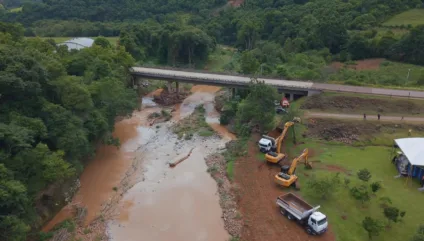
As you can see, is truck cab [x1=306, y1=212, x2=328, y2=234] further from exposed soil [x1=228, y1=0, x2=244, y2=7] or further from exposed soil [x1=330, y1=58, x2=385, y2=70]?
exposed soil [x1=228, y1=0, x2=244, y2=7]

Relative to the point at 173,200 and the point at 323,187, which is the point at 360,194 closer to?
the point at 323,187

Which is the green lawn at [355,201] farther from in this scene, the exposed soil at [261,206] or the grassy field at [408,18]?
the grassy field at [408,18]

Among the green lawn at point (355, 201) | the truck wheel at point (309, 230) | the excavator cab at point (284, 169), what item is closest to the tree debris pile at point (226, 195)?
the excavator cab at point (284, 169)

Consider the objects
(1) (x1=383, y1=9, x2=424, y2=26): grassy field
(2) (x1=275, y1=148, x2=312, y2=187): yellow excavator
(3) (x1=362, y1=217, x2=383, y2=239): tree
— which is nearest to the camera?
(3) (x1=362, y1=217, x2=383, y2=239): tree

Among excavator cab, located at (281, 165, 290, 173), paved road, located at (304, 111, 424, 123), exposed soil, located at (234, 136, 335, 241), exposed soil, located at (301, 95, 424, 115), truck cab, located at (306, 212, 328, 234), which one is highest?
exposed soil, located at (301, 95, 424, 115)

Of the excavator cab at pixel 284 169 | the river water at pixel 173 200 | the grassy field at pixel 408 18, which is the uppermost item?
the grassy field at pixel 408 18

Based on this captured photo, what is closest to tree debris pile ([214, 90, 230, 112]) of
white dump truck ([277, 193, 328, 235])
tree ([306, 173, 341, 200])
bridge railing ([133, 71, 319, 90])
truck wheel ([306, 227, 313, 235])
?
bridge railing ([133, 71, 319, 90])

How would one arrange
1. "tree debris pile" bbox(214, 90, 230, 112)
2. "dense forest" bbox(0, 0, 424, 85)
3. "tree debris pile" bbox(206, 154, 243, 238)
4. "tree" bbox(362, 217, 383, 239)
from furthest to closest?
"dense forest" bbox(0, 0, 424, 85), "tree debris pile" bbox(214, 90, 230, 112), "tree debris pile" bbox(206, 154, 243, 238), "tree" bbox(362, 217, 383, 239)

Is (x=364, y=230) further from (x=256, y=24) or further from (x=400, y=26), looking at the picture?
(x=256, y=24)
